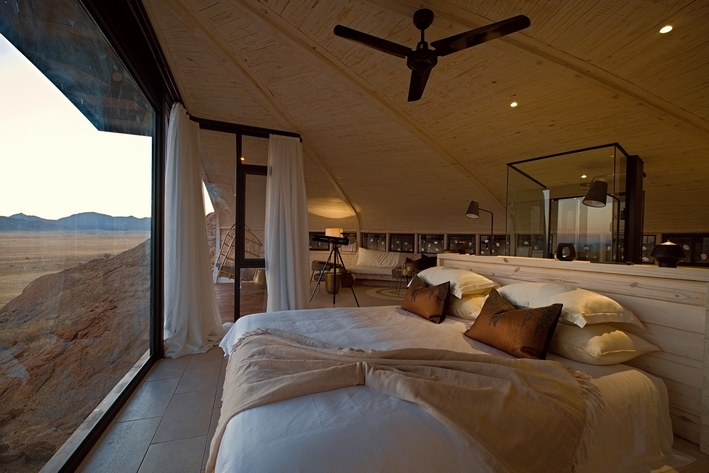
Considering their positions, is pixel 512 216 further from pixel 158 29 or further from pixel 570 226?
pixel 158 29

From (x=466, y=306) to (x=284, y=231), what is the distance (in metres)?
2.32

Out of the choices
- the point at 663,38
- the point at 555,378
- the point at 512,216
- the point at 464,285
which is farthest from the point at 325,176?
the point at 555,378

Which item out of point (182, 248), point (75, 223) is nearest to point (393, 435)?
point (75, 223)

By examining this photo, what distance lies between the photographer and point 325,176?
18.3 feet

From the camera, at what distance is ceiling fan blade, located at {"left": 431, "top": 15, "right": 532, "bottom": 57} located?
1627 mm

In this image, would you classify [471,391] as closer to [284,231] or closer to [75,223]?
[75,223]

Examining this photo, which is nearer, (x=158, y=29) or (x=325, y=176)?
(x=158, y=29)

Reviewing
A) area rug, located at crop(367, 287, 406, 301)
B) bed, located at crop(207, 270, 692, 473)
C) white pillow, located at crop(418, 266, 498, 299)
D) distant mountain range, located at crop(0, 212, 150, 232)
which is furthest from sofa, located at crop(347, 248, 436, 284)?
bed, located at crop(207, 270, 692, 473)

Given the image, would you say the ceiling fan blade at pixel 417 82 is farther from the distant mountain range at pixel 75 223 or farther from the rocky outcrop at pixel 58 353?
the rocky outcrop at pixel 58 353

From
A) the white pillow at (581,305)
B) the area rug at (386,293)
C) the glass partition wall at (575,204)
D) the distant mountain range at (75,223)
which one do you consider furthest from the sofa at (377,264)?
the distant mountain range at (75,223)

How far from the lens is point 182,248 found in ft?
9.89

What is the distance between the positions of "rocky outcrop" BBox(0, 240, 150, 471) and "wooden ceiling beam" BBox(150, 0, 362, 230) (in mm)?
1779

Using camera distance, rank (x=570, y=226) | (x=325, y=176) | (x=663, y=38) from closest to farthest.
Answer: (x=663, y=38) → (x=570, y=226) → (x=325, y=176)

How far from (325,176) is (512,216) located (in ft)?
10.4
